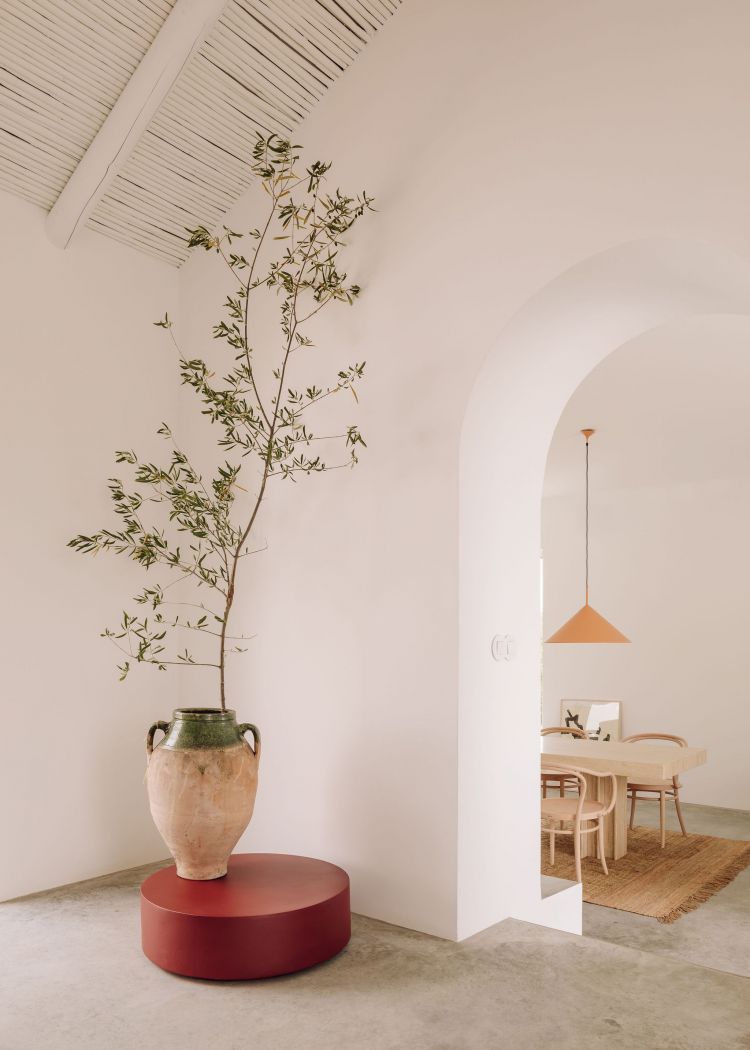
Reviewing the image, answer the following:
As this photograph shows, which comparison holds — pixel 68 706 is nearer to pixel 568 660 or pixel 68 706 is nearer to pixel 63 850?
pixel 63 850

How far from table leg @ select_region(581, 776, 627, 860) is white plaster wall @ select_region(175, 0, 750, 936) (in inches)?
97.1

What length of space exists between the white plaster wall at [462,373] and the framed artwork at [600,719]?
15.5 ft

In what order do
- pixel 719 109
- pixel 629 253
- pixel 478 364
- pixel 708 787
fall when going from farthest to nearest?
pixel 708 787 → pixel 478 364 → pixel 629 253 → pixel 719 109

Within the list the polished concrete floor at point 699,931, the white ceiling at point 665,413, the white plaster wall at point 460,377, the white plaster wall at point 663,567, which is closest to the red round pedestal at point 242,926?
the white plaster wall at point 460,377

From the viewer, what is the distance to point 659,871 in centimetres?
558

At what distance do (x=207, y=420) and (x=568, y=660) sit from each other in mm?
5356

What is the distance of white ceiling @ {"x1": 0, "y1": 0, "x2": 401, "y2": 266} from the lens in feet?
11.2

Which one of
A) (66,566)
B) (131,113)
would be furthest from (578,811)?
(131,113)

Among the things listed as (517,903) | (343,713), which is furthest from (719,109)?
(517,903)

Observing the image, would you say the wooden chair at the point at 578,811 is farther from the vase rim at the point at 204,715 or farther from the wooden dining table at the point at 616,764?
the vase rim at the point at 204,715

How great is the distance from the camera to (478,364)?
3191 mm

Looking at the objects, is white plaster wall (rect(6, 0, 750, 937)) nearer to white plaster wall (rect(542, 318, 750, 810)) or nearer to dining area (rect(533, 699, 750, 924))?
dining area (rect(533, 699, 750, 924))

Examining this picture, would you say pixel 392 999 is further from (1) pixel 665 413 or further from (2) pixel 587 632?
(1) pixel 665 413

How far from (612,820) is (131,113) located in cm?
498
